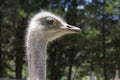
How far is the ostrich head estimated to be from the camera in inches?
131

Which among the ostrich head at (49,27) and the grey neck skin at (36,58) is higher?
the ostrich head at (49,27)

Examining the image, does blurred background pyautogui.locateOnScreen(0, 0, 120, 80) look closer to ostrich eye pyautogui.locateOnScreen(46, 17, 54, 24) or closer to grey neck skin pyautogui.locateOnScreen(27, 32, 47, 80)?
ostrich eye pyautogui.locateOnScreen(46, 17, 54, 24)

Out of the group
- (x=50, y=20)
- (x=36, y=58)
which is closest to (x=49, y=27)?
(x=50, y=20)

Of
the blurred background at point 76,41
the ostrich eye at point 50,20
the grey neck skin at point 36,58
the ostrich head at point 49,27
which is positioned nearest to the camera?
the grey neck skin at point 36,58

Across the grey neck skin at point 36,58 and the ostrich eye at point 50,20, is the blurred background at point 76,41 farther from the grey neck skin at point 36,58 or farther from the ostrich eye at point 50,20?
the grey neck skin at point 36,58

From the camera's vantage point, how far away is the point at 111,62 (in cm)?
1881

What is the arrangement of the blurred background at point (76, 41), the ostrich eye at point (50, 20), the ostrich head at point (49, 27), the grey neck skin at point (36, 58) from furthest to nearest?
the blurred background at point (76, 41), the ostrich eye at point (50, 20), the ostrich head at point (49, 27), the grey neck skin at point (36, 58)

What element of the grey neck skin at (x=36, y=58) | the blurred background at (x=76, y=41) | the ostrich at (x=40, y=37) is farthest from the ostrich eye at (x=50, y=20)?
the blurred background at (x=76, y=41)

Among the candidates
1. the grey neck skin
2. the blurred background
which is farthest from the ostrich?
the blurred background

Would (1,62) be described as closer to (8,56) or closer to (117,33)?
(8,56)

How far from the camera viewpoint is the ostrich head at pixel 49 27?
332 centimetres

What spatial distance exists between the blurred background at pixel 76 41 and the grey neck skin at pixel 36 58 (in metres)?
11.8

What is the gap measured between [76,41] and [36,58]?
13.5m

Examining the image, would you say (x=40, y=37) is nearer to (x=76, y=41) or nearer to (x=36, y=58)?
(x=36, y=58)
